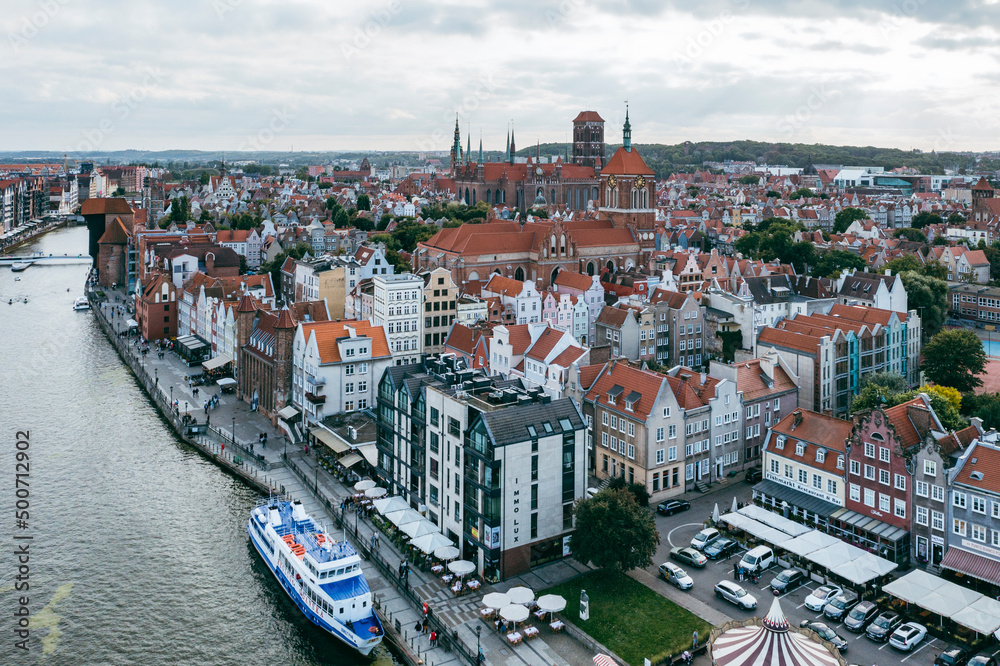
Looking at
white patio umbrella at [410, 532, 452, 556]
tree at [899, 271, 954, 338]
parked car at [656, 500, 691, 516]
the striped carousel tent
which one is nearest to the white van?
parked car at [656, 500, 691, 516]

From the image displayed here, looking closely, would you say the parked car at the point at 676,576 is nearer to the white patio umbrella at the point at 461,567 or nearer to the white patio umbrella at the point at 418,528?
the white patio umbrella at the point at 461,567

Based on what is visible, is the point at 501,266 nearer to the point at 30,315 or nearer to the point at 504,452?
the point at 504,452

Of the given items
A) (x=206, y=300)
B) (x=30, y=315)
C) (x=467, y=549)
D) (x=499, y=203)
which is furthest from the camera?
(x=499, y=203)

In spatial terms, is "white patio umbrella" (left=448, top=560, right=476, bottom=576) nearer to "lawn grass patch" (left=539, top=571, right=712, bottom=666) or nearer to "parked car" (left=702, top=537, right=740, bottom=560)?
"lawn grass patch" (left=539, top=571, right=712, bottom=666)

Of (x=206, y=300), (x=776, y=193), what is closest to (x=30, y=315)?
(x=206, y=300)

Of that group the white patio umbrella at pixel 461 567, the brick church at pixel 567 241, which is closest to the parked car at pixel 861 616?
the white patio umbrella at pixel 461 567
